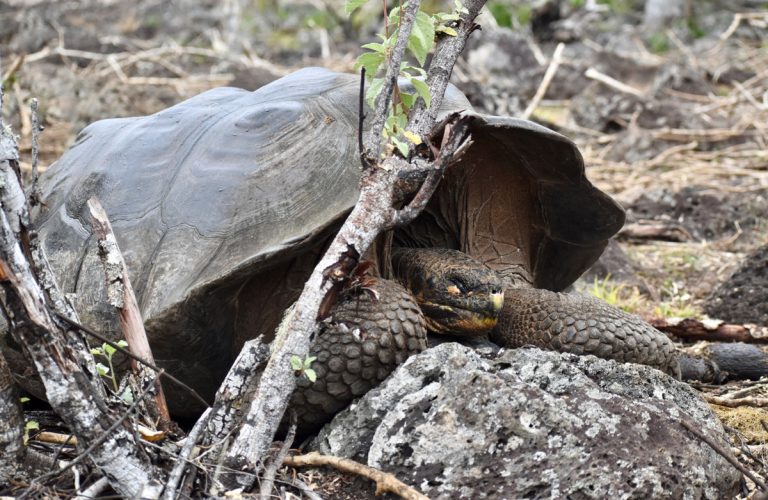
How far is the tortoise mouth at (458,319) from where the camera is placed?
266 centimetres

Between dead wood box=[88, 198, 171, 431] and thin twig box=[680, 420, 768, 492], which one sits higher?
dead wood box=[88, 198, 171, 431]

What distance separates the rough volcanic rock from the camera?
3.97 metres

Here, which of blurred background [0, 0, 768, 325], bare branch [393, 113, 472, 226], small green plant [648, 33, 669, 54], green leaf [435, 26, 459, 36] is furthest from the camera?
small green plant [648, 33, 669, 54]

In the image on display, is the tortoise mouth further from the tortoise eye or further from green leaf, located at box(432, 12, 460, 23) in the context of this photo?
green leaf, located at box(432, 12, 460, 23)

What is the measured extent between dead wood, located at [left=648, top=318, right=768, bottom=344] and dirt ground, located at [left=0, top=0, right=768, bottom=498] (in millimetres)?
319

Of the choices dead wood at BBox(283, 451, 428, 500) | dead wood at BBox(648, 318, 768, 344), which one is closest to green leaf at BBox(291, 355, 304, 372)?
dead wood at BBox(283, 451, 428, 500)

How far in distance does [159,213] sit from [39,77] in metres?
5.49

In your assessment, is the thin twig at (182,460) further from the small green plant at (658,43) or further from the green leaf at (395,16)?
the small green plant at (658,43)

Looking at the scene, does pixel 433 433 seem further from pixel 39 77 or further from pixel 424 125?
pixel 39 77

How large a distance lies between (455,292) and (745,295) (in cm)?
194

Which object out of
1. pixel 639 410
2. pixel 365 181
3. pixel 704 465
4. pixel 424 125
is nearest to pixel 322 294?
pixel 365 181

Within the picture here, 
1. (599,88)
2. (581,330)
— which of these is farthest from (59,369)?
(599,88)

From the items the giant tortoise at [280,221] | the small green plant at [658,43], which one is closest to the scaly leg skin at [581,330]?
the giant tortoise at [280,221]

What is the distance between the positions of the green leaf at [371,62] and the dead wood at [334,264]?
115mm
